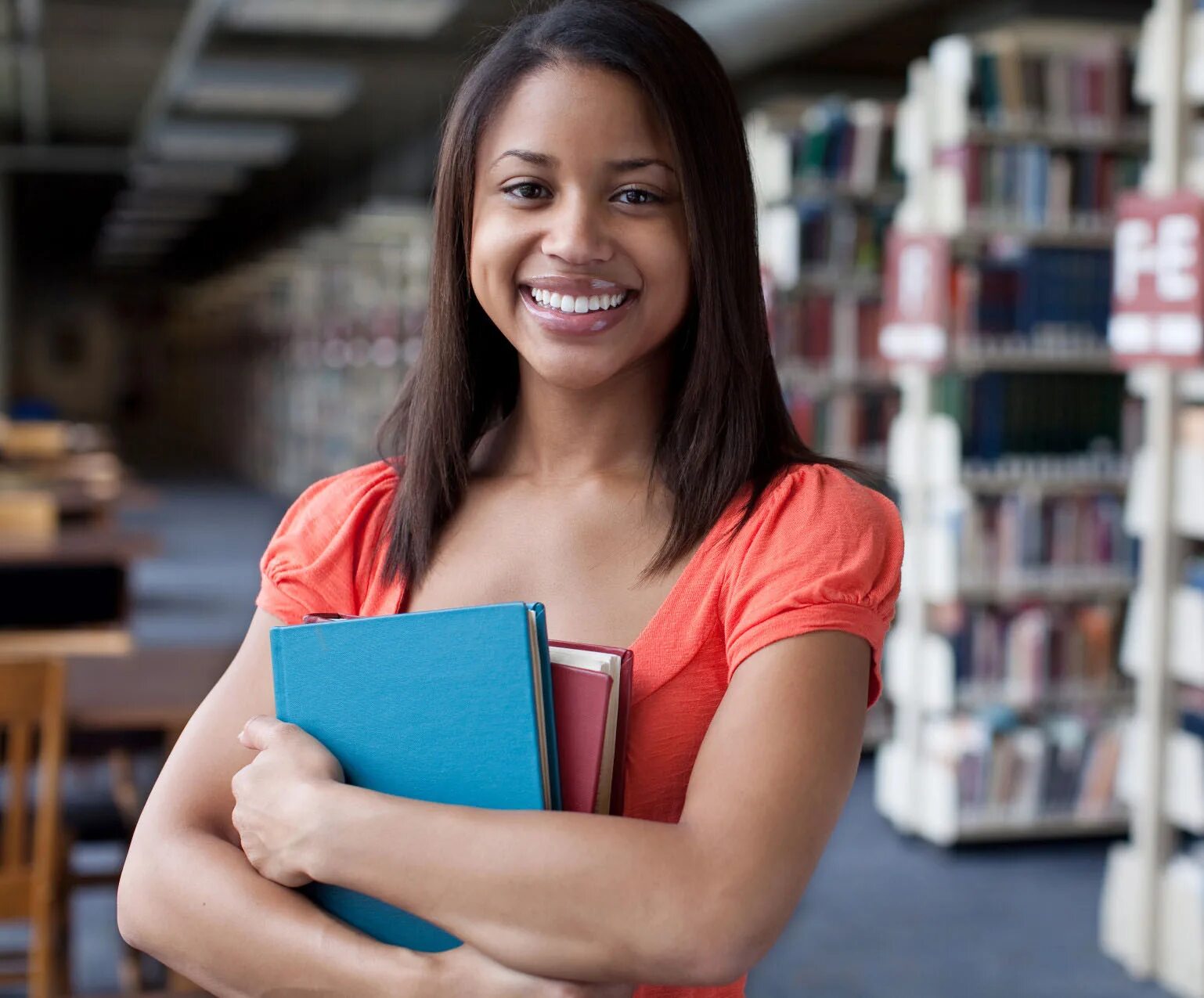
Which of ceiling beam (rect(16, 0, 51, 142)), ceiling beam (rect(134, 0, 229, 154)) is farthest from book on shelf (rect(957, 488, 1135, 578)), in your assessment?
ceiling beam (rect(16, 0, 51, 142))

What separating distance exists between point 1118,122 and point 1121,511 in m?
1.30

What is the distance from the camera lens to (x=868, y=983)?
11.9 ft

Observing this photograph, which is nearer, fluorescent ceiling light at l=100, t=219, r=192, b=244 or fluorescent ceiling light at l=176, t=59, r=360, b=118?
fluorescent ceiling light at l=176, t=59, r=360, b=118

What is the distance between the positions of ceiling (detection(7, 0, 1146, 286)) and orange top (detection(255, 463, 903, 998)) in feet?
18.4

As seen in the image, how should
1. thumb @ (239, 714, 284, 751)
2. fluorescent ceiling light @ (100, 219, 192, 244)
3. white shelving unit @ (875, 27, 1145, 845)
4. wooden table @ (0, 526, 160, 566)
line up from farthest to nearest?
1. fluorescent ceiling light @ (100, 219, 192, 244)
2. wooden table @ (0, 526, 160, 566)
3. white shelving unit @ (875, 27, 1145, 845)
4. thumb @ (239, 714, 284, 751)

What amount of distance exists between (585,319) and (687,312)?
10 cm

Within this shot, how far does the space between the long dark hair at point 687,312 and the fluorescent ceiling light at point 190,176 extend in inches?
499

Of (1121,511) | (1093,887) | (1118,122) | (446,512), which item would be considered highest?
(1118,122)

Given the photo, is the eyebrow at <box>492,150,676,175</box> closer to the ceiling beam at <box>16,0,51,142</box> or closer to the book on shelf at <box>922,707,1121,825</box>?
the book on shelf at <box>922,707,1121,825</box>

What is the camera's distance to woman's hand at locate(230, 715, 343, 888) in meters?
1.03

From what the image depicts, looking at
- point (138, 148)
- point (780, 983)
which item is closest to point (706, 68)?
point (780, 983)

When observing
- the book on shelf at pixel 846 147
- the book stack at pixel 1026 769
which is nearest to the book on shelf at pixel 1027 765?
the book stack at pixel 1026 769

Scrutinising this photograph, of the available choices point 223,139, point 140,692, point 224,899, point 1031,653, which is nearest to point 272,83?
point 223,139

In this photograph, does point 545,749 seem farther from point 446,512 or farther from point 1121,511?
point 1121,511
